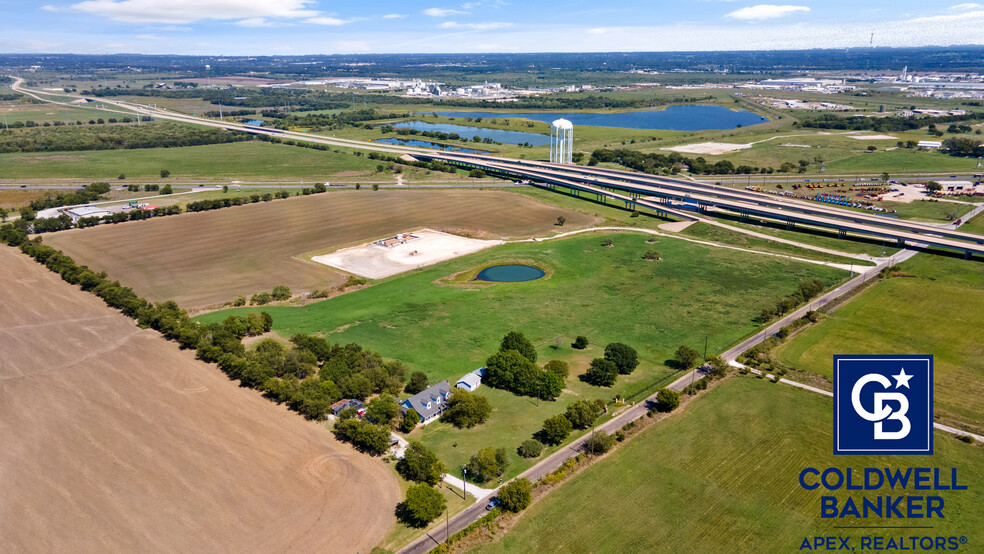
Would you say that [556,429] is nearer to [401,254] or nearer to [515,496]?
[515,496]

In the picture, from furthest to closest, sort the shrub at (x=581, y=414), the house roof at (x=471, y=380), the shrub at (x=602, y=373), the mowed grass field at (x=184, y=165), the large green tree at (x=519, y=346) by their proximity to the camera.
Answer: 1. the mowed grass field at (x=184, y=165)
2. the large green tree at (x=519, y=346)
3. the shrub at (x=602, y=373)
4. the house roof at (x=471, y=380)
5. the shrub at (x=581, y=414)

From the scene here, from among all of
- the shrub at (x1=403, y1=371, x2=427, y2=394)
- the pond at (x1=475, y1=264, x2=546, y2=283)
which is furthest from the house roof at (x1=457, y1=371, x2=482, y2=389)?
the pond at (x1=475, y1=264, x2=546, y2=283)

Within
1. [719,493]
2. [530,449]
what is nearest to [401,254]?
[530,449]

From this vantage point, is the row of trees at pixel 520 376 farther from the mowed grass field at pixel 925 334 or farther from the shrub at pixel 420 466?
the mowed grass field at pixel 925 334

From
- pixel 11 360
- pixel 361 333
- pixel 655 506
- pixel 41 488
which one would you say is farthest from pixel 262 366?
pixel 655 506

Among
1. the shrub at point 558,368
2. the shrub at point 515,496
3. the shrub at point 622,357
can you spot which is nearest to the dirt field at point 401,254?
the shrub at point 558,368
